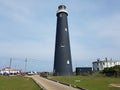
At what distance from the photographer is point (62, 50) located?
5447 cm

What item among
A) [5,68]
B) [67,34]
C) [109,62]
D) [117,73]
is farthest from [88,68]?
[109,62]

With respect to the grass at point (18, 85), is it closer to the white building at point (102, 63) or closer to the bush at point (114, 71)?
the bush at point (114, 71)

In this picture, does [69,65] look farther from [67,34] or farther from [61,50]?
[67,34]

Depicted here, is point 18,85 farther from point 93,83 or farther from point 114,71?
point 114,71

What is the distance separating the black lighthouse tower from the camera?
2128 inches

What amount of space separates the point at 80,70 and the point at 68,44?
1923 cm

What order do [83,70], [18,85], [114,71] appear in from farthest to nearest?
[83,70], [114,71], [18,85]

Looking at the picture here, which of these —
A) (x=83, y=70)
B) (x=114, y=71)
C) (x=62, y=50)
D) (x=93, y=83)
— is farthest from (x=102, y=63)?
(x=93, y=83)

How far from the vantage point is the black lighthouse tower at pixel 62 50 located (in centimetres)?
5406

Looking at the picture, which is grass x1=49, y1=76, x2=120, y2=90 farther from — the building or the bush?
the building

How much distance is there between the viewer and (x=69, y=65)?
54.9 m

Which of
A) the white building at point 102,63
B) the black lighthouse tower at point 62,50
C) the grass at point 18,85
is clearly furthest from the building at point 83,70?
the white building at point 102,63

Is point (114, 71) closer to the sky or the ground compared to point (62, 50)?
closer to the ground

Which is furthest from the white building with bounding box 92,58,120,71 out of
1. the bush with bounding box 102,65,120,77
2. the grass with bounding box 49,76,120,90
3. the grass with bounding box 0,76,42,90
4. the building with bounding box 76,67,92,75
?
the grass with bounding box 0,76,42,90
